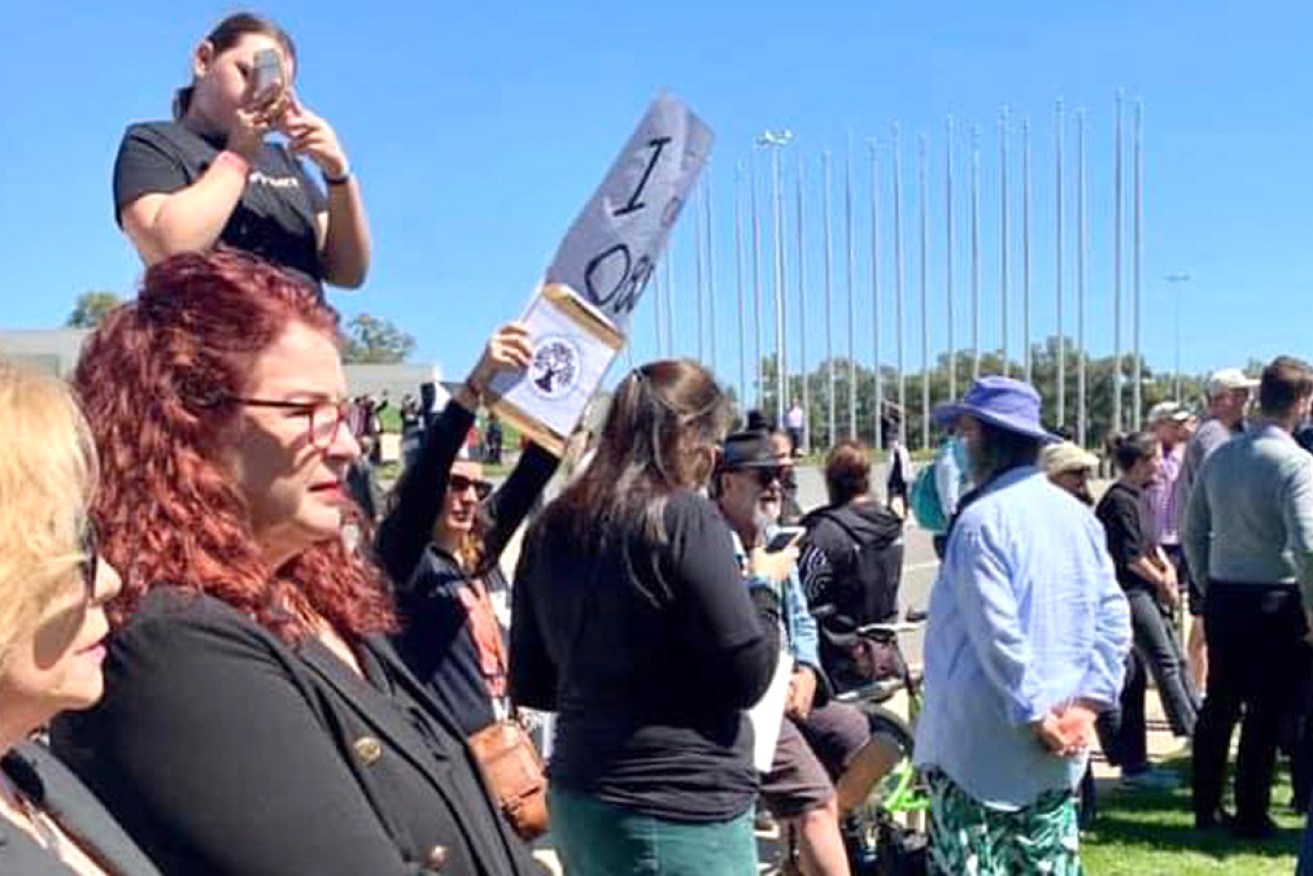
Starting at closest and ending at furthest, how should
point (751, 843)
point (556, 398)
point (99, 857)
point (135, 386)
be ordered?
1. point (99, 857)
2. point (135, 386)
3. point (556, 398)
4. point (751, 843)

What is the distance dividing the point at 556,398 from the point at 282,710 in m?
1.69

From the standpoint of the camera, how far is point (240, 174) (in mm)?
2850

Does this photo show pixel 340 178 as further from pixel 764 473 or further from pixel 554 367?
pixel 764 473

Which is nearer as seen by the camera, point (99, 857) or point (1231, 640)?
point (99, 857)

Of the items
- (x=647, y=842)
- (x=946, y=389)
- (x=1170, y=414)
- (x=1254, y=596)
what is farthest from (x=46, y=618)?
(x=946, y=389)

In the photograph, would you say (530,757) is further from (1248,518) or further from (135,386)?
(1248,518)

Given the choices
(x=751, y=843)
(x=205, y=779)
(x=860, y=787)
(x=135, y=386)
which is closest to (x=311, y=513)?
(x=135, y=386)

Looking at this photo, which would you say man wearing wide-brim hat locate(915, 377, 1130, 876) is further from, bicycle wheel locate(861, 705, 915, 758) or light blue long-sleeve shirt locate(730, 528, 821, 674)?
bicycle wheel locate(861, 705, 915, 758)

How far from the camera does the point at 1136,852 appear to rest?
265 inches

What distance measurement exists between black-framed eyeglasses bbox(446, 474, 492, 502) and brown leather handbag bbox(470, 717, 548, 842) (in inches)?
32.1

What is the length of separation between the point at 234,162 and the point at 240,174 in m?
0.03

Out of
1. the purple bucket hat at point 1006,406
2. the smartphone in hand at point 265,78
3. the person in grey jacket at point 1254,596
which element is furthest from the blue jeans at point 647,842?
the person in grey jacket at point 1254,596

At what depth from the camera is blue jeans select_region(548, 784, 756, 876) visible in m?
3.53

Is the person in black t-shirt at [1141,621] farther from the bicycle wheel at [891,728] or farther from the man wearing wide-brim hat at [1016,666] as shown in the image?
the man wearing wide-brim hat at [1016,666]
